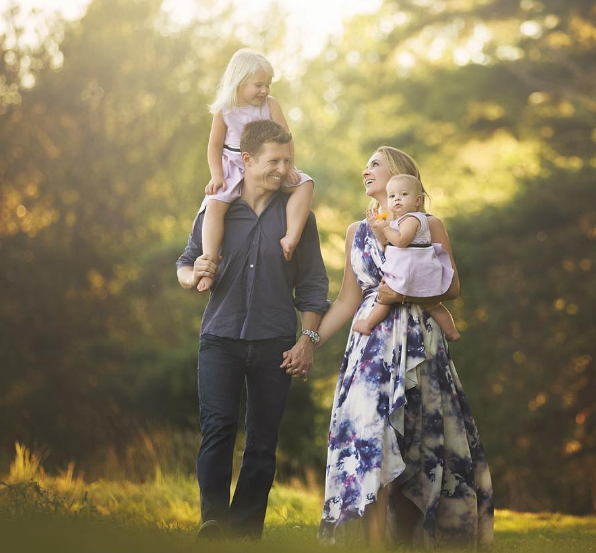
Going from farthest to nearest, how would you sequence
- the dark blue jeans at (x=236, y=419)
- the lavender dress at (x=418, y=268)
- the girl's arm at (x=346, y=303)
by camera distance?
the girl's arm at (x=346, y=303)
the lavender dress at (x=418, y=268)
the dark blue jeans at (x=236, y=419)

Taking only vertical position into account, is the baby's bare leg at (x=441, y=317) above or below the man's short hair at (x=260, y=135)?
below

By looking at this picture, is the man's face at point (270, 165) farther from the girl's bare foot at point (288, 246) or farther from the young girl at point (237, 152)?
the girl's bare foot at point (288, 246)

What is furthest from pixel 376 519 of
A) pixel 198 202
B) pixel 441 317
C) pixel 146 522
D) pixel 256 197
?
pixel 198 202

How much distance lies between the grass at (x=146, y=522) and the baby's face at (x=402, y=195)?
1582mm

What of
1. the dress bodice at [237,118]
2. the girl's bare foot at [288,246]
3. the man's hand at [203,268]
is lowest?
the man's hand at [203,268]

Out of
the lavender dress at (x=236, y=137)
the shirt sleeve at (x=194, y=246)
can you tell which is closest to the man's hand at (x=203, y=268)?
the shirt sleeve at (x=194, y=246)

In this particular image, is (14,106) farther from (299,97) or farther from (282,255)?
(299,97)

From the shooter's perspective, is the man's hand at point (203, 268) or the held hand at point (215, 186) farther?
the held hand at point (215, 186)

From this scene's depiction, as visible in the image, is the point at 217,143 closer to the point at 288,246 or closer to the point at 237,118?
the point at 237,118

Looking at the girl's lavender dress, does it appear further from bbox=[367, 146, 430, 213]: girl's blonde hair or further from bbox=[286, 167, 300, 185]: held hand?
bbox=[286, 167, 300, 185]: held hand

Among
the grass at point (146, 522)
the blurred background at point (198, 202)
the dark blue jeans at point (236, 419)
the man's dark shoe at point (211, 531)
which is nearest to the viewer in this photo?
the grass at point (146, 522)

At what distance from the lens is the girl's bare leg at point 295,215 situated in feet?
15.9

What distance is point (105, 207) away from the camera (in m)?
18.6

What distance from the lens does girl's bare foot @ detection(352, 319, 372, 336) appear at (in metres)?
4.90
